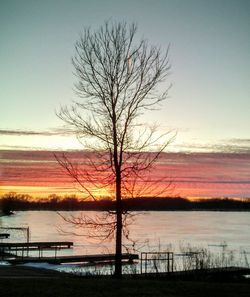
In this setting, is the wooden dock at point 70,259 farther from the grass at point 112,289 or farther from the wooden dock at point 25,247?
the grass at point 112,289

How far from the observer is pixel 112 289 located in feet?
46.8

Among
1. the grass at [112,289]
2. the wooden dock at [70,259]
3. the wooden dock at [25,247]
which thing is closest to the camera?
the grass at [112,289]

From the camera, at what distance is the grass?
13.5m

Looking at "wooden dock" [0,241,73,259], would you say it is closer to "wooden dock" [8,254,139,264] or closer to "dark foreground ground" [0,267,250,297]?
"wooden dock" [8,254,139,264]

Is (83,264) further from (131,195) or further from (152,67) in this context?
(152,67)

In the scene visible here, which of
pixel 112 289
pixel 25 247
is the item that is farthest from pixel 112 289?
pixel 25 247

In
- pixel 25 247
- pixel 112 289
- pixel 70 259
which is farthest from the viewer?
pixel 25 247

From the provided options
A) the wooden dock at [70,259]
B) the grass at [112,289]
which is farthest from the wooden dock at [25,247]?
the grass at [112,289]

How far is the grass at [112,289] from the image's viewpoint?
13492 mm

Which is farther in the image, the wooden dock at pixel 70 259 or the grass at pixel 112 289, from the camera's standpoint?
the wooden dock at pixel 70 259

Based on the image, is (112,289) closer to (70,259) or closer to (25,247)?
(70,259)

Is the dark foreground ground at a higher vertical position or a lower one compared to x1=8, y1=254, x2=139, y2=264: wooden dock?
higher

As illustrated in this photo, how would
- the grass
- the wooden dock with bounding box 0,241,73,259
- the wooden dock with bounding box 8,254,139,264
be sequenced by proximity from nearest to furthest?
1. the grass
2. the wooden dock with bounding box 8,254,139,264
3. the wooden dock with bounding box 0,241,73,259

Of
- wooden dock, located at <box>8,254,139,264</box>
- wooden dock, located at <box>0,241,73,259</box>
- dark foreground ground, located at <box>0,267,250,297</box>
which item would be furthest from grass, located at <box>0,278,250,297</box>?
wooden dock, located at <box>0,241,73,259</box>
